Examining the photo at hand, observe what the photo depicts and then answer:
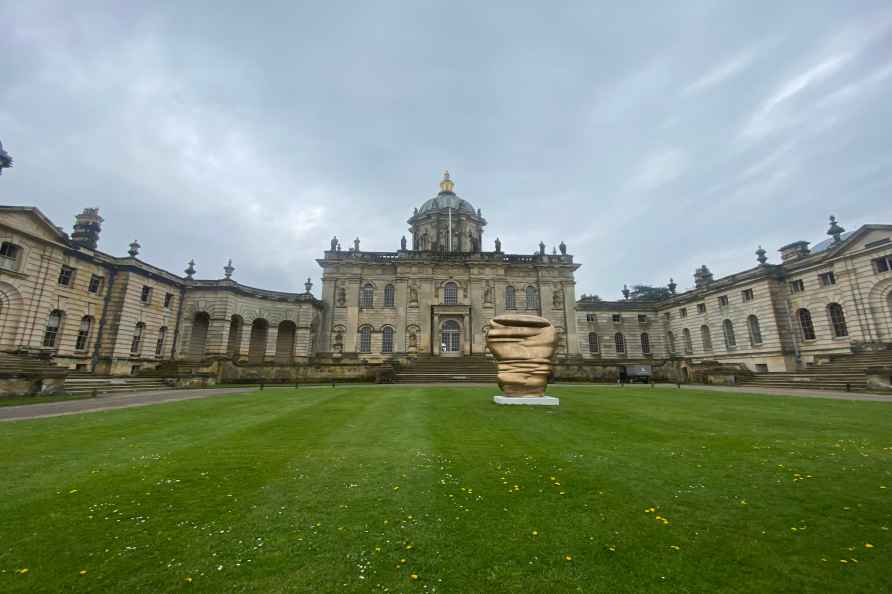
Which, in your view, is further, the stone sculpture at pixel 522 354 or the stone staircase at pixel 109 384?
the stone staircase at pixel 109 384

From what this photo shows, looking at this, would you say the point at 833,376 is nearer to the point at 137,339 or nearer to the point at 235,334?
the point at 235,334

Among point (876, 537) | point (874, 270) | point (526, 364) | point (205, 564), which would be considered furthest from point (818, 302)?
point (205, 564)

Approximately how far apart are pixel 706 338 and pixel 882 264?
49.9 feet

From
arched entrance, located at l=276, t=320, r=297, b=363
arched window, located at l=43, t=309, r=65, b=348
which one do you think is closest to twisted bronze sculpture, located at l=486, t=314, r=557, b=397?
arched window, located at l=43, t=309, r=65, b=348

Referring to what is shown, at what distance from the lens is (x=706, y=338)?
4053cm

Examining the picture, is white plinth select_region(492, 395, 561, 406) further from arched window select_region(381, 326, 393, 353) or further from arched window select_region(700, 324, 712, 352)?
arched window select_region(700, 324, 712, 352)

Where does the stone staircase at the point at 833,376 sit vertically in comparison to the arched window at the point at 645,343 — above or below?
below

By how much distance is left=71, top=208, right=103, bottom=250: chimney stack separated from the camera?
33.1m

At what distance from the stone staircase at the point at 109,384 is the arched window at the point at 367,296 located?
19224mm

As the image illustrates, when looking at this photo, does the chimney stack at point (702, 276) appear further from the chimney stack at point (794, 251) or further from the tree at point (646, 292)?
the tree at point (646, 292)

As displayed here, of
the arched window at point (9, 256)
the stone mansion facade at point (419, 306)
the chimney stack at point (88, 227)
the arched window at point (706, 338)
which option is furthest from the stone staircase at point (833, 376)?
the chimney stack at point (88, 227)

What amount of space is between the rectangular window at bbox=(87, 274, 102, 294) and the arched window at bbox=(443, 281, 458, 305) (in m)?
29.5

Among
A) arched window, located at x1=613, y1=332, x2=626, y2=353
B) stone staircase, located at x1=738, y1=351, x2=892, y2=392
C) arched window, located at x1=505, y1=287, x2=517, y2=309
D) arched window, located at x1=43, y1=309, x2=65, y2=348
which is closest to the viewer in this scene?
stone staircase, located at x1=738, y1=351, x2=892, y2=392

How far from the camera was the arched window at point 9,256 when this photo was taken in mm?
23906
